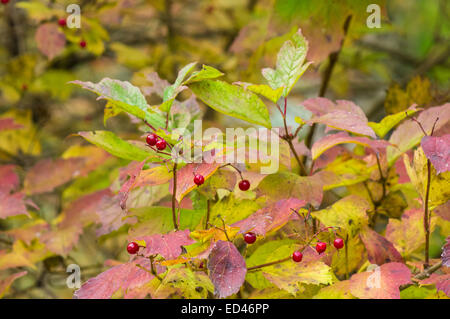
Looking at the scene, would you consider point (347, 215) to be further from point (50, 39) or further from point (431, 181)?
point (50, 39)

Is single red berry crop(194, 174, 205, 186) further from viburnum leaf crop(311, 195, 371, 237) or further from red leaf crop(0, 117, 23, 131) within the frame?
red leaf crop(0, 117, 23, 131)

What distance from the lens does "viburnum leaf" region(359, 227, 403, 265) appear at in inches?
26.8

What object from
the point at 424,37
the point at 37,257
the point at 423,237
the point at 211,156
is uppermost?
the point at 424,37

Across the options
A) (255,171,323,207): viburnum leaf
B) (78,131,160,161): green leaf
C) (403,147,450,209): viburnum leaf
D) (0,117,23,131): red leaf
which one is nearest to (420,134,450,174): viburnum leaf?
(403,147,450,209): viburnum leaf

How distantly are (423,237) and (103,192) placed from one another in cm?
74

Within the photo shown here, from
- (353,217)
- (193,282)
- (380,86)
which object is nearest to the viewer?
(193,282)

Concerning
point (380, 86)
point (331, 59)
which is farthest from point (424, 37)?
point (331, 59)

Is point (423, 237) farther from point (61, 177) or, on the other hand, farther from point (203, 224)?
point (61, 177)

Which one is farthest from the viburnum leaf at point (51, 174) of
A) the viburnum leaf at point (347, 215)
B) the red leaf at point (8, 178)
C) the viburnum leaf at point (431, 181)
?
the viburnum leaf at point (431, 181)

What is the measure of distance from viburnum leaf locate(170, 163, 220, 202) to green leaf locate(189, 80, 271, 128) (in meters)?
0.11

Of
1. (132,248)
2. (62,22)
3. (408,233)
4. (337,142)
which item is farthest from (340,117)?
(62,22)

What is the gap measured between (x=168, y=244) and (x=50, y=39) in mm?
1030

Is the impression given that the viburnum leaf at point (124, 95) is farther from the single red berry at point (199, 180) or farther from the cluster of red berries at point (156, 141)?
the single red berry at point (199, 180)
